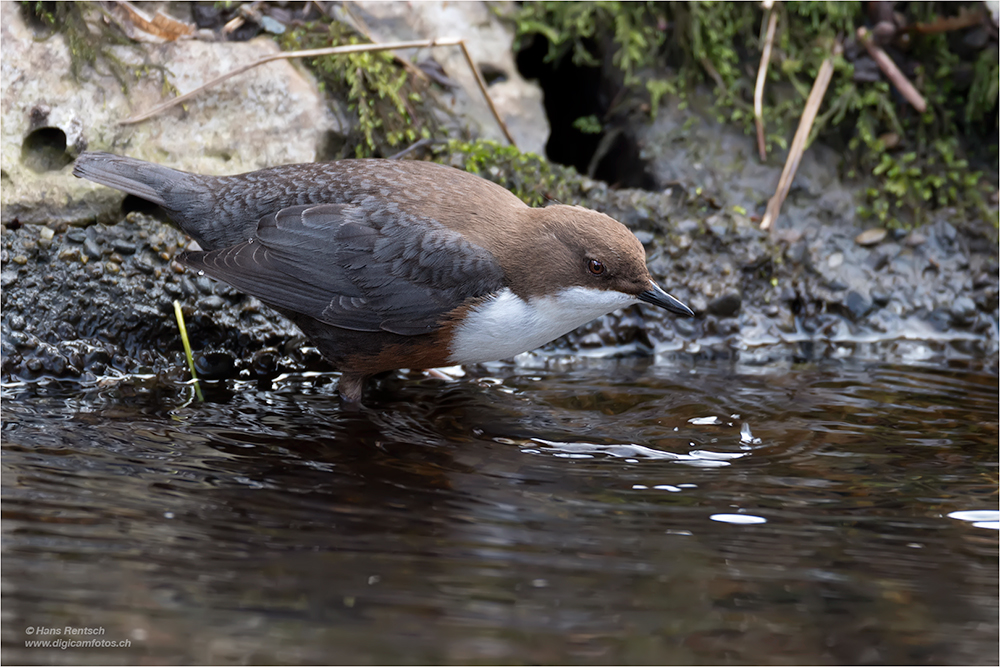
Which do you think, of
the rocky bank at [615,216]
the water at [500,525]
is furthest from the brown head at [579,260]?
the rocky bank at [615,216]

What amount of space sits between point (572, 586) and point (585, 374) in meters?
2.17

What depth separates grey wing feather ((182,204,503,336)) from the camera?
3590 millimetres

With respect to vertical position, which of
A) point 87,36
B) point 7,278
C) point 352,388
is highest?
point 87,36

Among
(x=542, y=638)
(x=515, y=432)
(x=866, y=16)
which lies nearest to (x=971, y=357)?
(x=866, y=16)

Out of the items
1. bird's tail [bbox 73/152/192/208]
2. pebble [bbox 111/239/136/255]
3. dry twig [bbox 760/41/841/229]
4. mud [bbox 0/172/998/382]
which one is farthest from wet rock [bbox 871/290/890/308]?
pebble [bbox 111/239/136/255]

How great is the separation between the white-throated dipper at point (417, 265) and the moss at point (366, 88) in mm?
1091

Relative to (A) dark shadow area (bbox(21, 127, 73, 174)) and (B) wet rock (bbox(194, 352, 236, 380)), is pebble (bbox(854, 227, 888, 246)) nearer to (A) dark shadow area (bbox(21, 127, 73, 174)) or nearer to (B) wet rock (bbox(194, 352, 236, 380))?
(B) wet rock (bbox(194, 352, 236, 380))

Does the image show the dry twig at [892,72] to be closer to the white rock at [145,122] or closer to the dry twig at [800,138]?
the dry twig at [800,138]

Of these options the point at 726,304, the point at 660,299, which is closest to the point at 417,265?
the point at 660,299

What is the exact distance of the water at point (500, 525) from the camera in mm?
2094

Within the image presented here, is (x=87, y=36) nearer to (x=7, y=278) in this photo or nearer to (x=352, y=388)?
(x=7, y=278)

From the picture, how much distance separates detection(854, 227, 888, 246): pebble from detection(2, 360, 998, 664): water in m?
1.50

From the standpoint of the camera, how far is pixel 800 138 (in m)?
5.34

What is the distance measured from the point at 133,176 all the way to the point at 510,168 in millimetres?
1922
